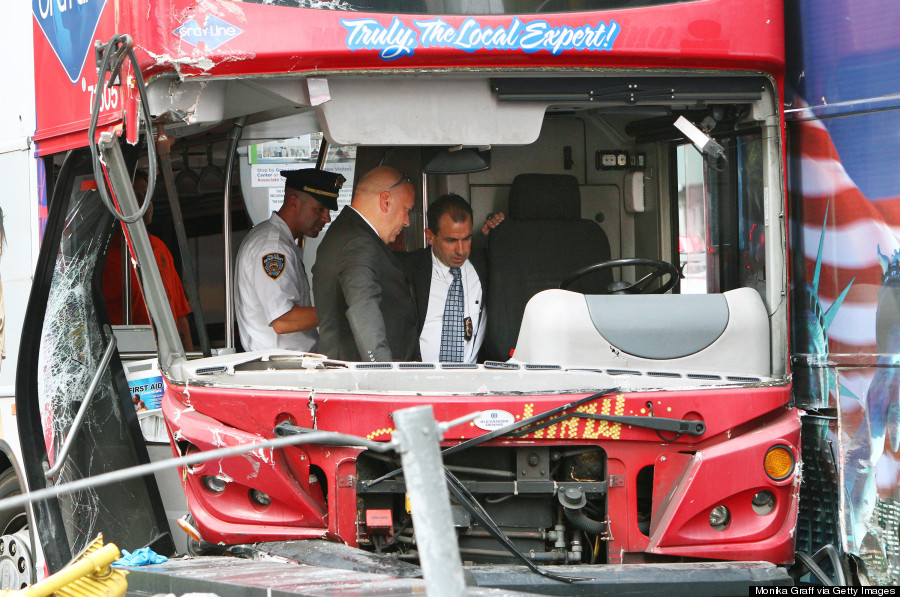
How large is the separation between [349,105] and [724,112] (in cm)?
172

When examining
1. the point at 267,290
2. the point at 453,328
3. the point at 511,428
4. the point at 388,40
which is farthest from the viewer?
the point at 267,290

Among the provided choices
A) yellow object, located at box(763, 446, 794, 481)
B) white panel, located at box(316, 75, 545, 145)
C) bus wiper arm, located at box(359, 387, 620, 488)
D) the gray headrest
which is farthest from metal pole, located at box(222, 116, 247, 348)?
yellow object, located at box(763, 446, 794, 481)

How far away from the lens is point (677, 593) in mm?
4152

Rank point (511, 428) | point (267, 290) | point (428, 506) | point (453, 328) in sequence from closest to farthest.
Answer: point (428, 506), point (511, 428), point (453, 328), point (267, 290)

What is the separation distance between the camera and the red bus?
457 cm

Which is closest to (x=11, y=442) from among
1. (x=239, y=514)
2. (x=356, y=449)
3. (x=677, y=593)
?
(x=239, y=514)

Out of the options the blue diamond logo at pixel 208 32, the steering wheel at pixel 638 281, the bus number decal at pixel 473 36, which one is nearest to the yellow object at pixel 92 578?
the blue diamond logo at pixel 208 32

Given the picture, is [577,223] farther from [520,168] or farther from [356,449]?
[356,449]

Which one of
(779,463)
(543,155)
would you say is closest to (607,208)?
(543,155)

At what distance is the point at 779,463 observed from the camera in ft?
15.3

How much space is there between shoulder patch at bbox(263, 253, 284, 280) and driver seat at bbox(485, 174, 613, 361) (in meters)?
1.06

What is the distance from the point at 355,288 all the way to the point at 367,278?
8 centimetres

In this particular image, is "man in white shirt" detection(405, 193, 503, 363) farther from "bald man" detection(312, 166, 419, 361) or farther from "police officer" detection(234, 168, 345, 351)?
"police officer" detection(234, 168, 345, 351)

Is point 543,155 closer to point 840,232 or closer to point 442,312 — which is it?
point 442,312
